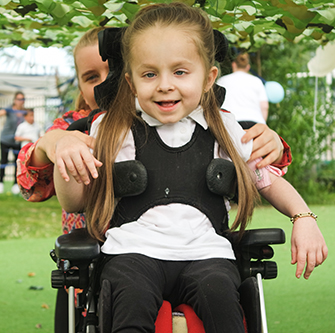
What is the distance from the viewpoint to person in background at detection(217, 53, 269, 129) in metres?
4.73

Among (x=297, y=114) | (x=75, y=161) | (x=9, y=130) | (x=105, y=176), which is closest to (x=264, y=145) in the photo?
(x=105, y=176)

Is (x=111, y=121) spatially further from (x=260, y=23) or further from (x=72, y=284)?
(x=260, y=23)

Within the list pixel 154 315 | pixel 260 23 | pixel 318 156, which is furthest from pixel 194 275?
pixel 318 156

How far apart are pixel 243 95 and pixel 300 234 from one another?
10.7 ft

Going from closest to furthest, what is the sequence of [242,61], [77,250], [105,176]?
[77,250] < [105,176] < [242,61]

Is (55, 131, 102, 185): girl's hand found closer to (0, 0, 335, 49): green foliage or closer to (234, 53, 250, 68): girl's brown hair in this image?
(0, 0, 335, 49): green foliage

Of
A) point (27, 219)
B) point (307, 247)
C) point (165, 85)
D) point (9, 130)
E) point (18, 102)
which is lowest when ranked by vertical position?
point (27, 219)

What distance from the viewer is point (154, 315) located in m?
1.51

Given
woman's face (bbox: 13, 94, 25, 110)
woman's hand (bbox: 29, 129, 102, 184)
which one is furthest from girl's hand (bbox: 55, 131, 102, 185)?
woman's face (bbox: 13, 94, 25, 110)

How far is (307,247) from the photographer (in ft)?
5.60

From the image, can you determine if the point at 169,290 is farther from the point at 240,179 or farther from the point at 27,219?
the point at 27,219

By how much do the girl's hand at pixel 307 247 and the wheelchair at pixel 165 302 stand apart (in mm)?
59

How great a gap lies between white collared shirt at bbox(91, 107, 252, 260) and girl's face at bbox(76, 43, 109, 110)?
0.72m

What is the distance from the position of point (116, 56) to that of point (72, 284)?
0.87 metres
